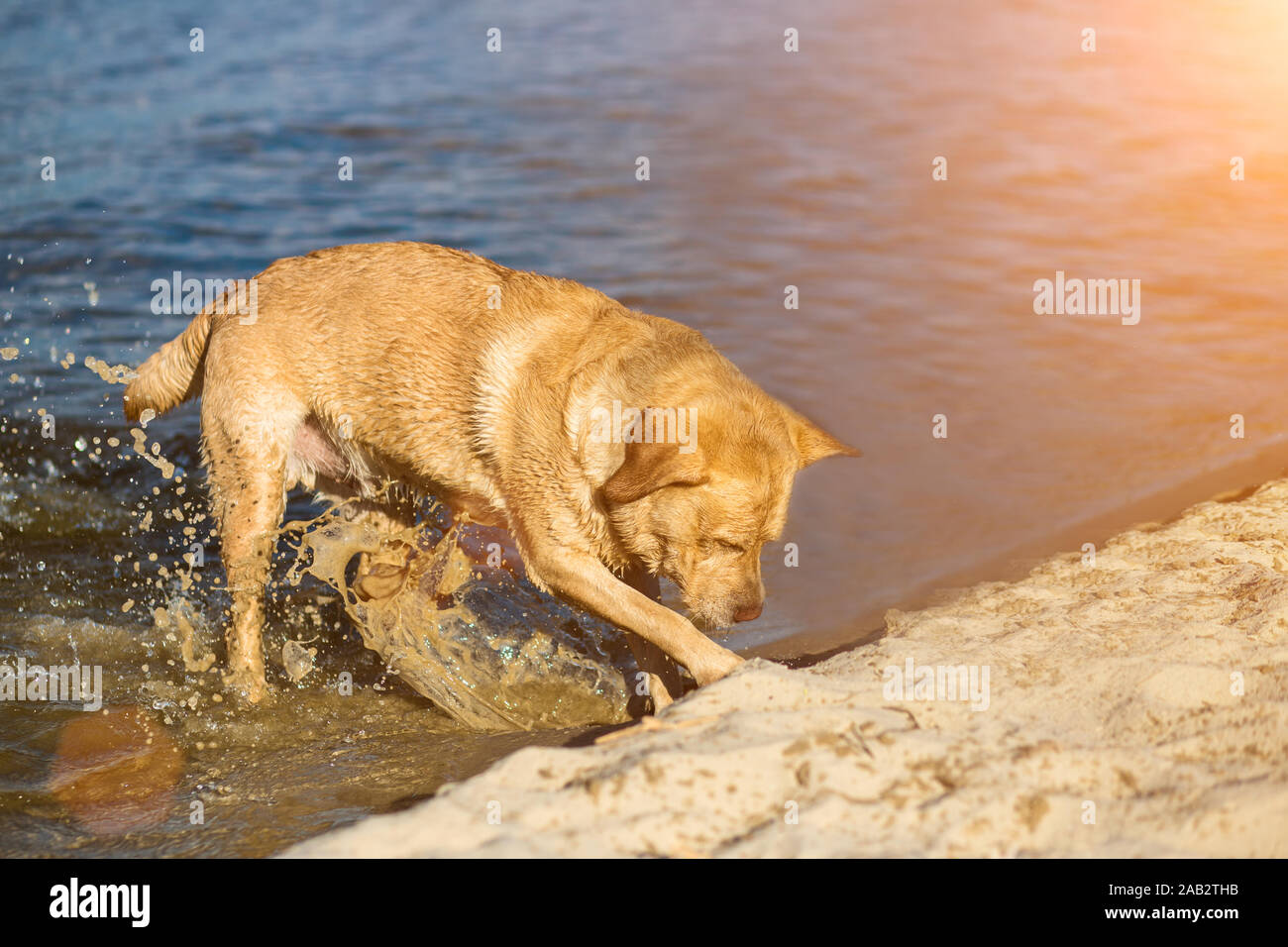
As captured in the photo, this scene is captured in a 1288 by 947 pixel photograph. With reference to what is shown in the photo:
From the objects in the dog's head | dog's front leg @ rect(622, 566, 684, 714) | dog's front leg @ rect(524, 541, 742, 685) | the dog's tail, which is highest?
the dog's tail

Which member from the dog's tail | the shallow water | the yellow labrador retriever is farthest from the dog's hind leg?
the dog's tail

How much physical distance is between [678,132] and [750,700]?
1195 cm

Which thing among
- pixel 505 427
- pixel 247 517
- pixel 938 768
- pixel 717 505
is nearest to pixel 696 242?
pixel 505 427

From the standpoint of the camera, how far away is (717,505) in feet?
15.3

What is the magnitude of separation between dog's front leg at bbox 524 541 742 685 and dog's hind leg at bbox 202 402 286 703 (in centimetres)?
135

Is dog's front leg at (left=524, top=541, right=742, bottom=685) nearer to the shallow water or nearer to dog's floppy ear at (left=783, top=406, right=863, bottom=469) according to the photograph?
the shallow water

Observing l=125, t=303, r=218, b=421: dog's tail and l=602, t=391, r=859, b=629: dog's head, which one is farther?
l=125, t=303, r=218, b=421: dog's tail

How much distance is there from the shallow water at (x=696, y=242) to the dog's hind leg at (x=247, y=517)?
26 centimetres

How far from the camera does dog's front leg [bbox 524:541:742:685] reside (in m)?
4.59

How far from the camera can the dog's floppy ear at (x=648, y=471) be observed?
14.4ft

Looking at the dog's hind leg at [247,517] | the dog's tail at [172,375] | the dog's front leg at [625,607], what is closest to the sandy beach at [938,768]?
the dog's front leg at [625,607]

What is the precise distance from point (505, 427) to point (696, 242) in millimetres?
6845
